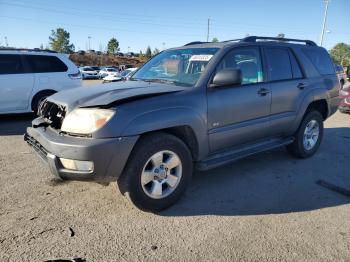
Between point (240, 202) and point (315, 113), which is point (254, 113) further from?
point (315, 113)

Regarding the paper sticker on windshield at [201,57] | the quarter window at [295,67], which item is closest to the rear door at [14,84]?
the paper sticker on windshield at [201,57]

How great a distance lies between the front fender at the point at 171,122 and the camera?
→ 3125mm

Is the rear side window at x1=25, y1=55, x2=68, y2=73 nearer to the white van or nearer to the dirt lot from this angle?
the white van

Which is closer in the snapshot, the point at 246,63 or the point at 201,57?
the point at 201,57

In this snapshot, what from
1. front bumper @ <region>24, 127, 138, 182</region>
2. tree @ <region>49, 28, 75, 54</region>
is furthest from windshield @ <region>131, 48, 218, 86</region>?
tree @ <region>49, 28, 75, 54</region>

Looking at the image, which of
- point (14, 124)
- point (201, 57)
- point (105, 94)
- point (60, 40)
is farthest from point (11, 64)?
point (60, 40)

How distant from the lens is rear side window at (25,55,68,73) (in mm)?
8305

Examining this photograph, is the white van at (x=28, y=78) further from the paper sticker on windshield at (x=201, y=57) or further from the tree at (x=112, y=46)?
the tree at (x=112, y=46)

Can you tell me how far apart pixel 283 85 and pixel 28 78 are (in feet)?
20.6

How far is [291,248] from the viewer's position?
289 centimetres

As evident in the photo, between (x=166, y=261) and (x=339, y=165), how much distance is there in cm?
365

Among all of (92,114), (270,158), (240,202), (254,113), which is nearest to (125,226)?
(92,114)

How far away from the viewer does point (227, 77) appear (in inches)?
143

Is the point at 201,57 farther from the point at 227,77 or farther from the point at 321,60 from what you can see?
the point at 321,60
